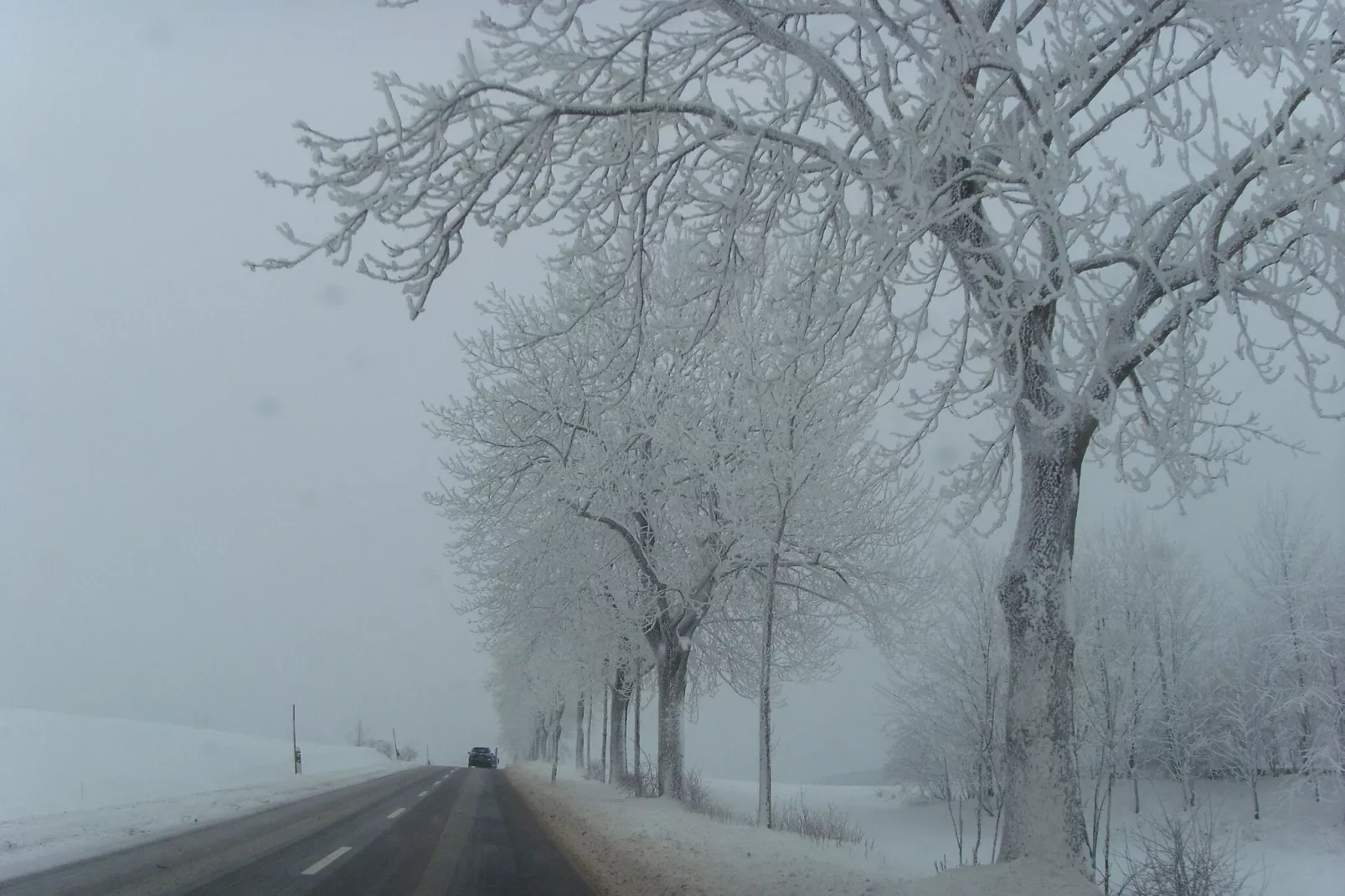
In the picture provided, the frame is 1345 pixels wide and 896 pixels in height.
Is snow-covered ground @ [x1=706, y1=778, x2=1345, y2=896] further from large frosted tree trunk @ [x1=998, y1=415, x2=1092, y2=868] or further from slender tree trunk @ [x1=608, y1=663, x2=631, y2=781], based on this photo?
large frosted tree trunk @ [x1=998, y1=415, x2=1092, y2=868]

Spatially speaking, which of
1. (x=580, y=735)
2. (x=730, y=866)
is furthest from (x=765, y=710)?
(x=580, y=735)

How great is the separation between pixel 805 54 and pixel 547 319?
10.8 meters

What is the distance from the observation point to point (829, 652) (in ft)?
61.7

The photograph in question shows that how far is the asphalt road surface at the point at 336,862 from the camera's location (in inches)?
280

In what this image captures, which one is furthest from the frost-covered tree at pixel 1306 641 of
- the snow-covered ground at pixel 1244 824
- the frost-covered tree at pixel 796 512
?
the frost-covered tree at pixel 796 512

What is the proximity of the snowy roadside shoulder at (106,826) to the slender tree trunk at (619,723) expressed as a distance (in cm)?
941

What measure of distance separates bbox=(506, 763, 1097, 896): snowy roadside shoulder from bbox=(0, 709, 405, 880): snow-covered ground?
4973 millimetres

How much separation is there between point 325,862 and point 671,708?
31.4 ft

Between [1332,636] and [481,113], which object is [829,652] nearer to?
[481,113]

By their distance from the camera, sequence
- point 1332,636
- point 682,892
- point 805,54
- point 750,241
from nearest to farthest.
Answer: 1. point 805,54
2. point 682,892
3. point 750,241
4. point 1332,636

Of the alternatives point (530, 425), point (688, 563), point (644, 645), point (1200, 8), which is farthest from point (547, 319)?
point (1200, 8)

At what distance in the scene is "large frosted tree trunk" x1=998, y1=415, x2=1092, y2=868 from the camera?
20.2ft

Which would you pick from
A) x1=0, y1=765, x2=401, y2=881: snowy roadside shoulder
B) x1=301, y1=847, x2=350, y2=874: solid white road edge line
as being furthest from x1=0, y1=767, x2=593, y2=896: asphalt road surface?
x1=0, y1=765, x2=401, y2=881: snowy roadside shoulder

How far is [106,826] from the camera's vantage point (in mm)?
11102
